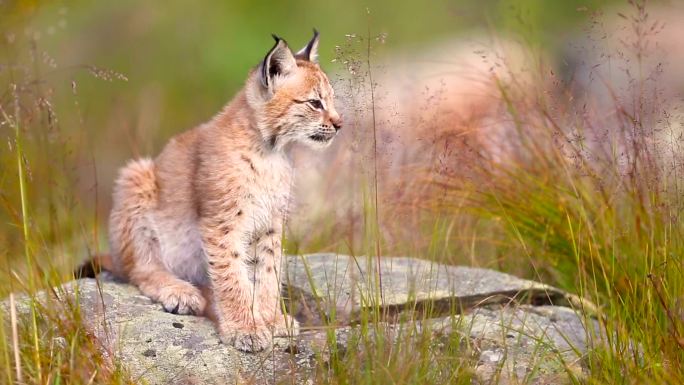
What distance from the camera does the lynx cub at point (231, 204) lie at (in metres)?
4.71

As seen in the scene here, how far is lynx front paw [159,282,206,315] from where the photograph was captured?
4.80 m

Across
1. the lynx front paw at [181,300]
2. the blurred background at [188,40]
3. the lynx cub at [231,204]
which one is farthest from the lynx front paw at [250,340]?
the blurred background at [188,40]

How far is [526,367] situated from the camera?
4.23 meters

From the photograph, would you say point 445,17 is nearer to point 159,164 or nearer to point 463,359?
point 159,164

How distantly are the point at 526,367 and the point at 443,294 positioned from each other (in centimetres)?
78

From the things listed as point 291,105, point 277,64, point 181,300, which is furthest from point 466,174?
point 181,300

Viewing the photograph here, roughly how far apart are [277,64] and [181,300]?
47.8 inches

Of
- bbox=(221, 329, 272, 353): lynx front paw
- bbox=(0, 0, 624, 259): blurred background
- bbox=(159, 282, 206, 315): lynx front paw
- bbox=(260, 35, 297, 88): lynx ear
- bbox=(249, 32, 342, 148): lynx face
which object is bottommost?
bbox=(221, 329, 272, 353): lynx front paw

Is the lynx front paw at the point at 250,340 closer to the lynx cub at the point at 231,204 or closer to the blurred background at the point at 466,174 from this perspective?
the lynx cub at the point at 231,204

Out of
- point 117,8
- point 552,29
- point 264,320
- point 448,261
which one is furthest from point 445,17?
point 264,320

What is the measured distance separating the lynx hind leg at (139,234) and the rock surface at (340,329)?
0.10 metres

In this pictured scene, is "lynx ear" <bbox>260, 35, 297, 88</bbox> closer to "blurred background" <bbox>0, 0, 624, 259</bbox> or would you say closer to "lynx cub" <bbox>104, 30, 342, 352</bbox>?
"lynx cub" <bbox>104, 30, 342, 352</bbox>

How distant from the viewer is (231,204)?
15.5ft

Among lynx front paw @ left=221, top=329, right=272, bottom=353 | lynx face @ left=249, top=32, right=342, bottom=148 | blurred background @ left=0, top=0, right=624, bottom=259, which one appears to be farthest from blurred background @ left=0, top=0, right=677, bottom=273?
lynx front paw @ left=221, top=329, right=272, bottom=353
